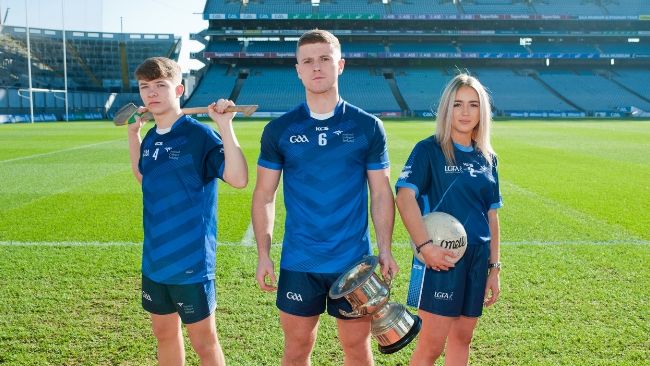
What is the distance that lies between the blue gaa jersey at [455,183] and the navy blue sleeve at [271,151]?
639 millimetres

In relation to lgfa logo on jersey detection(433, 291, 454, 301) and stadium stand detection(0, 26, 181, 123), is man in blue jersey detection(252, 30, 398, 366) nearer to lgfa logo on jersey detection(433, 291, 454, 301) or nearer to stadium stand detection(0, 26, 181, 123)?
lgfa logo on jersey detection(433, 291, 454, 301)

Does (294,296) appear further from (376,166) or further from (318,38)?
(318,38)

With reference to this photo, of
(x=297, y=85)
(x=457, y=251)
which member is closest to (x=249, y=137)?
(x=457, y=251)

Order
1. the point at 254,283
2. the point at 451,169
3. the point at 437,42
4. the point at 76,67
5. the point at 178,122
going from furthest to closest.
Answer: the point at 437,42, the point at 76,67, the point at 254,283, the point at 178,122, the point at 451,169

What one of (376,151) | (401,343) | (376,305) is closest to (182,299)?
(376,305)

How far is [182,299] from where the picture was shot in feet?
9.37

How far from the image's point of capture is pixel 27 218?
7.81m

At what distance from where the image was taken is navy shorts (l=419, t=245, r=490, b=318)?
9.21 ft

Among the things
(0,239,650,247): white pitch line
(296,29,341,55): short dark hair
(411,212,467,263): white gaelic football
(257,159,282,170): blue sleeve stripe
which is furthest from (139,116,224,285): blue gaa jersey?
(0,239,650,247): white pitch line

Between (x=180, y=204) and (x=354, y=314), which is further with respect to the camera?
(x=180, y=204)

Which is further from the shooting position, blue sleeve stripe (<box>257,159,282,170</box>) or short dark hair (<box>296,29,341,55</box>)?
blue sleeve stripe (<box>257,159,282,170</box>)

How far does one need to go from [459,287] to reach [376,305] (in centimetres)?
50

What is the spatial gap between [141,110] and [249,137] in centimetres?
1943

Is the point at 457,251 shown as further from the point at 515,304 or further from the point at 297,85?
the point at 297,85
